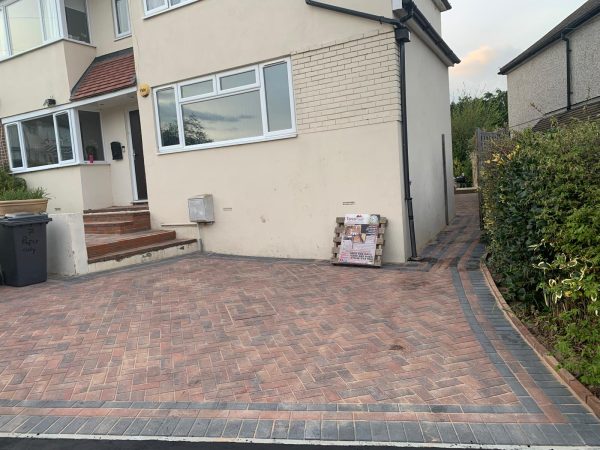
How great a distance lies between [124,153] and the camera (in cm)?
1184

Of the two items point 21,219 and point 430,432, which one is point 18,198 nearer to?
point 21,219

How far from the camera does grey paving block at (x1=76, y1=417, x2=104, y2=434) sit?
10.3 ft

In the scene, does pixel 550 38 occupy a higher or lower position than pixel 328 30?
higher

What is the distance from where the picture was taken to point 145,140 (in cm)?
991

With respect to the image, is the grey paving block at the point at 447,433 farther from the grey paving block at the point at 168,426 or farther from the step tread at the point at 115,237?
the step tread at the point at 115,237

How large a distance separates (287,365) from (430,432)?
1.40 metres

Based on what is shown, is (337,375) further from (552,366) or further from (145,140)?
(145,140)

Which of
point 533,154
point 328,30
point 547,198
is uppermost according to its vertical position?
point 328,30

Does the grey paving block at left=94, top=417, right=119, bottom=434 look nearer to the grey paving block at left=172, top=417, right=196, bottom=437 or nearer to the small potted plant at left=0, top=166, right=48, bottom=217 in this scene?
the grey paving block at left=172, top=417, right=196, bottom=437

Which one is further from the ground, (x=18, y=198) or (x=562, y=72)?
(x=562, y=72)

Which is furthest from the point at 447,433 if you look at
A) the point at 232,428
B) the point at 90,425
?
the point at 90,425

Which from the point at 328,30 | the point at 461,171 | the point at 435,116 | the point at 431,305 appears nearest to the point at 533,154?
the point at 431,305

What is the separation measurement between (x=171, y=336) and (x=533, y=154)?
13.3 ft

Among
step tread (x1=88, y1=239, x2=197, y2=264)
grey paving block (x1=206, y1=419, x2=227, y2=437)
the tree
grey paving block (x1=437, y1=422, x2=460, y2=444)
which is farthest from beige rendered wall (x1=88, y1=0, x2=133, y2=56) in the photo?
the tree
